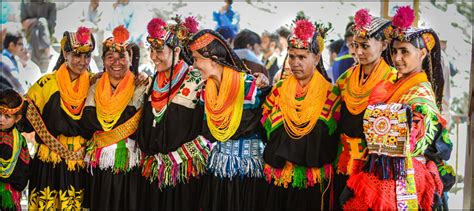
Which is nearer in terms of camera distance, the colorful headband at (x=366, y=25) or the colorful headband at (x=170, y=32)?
the colorful headband at (x=366, y=25)

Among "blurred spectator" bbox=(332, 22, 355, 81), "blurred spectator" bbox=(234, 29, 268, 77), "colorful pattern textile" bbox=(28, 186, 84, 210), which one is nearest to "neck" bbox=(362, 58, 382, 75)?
"blurred spectator" bbox=(332, 22, 355, 81)

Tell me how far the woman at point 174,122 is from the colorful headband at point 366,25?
1.22 metres

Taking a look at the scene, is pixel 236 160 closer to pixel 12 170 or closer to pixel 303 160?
pixel 303 160

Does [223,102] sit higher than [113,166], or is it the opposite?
[223,102]

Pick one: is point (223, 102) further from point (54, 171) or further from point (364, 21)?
point (54, 171)

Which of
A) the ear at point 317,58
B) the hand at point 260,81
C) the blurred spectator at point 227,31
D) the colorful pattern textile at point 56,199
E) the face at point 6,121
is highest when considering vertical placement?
the blurred spectator at point 227,31

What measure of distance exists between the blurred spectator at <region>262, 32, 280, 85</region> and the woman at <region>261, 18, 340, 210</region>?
113 inches

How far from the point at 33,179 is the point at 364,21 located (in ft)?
9.26

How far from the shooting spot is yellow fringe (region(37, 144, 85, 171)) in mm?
4668

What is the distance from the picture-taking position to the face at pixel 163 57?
4.48m

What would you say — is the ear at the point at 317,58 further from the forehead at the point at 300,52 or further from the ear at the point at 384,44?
the ear at the point at 384,44

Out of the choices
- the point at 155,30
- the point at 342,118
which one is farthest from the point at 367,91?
the point at 155,30

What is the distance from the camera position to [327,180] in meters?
4.14

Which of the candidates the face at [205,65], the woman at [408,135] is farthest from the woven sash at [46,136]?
the woman at [408,135]
